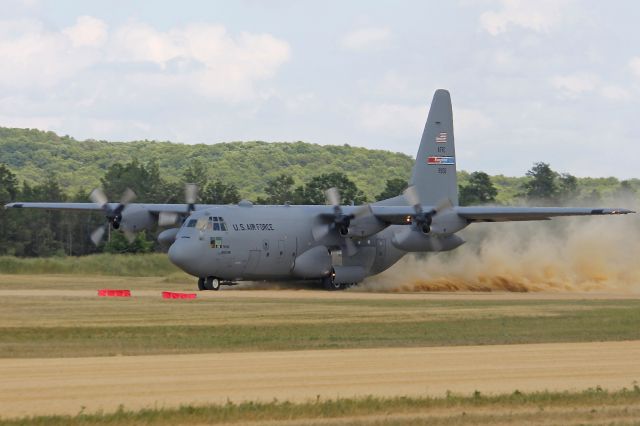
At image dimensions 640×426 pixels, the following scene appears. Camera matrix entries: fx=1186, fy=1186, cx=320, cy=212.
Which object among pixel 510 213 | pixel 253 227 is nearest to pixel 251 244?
pixel 253 227

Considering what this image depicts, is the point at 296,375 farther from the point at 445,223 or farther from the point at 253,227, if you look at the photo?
the point at 445,223

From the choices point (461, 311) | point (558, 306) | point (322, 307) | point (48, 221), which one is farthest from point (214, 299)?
point (48, 221)

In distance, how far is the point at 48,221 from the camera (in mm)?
77188

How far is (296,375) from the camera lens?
64.0 ft

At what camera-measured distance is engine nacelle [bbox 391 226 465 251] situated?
156 feet

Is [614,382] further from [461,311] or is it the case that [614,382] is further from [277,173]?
[277,173]

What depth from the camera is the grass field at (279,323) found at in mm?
25000

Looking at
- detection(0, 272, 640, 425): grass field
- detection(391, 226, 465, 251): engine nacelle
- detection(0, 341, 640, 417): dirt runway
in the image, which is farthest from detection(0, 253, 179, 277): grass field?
detection(0, 341, 640, 417): dirt runway

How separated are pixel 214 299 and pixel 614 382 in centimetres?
2155

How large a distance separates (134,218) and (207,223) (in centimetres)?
583

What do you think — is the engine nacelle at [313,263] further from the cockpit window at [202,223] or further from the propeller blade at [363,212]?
the cockpit window at [202,223]

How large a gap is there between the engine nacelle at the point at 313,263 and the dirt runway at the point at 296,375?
2342cm

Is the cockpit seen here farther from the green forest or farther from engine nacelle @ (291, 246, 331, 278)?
the green forest

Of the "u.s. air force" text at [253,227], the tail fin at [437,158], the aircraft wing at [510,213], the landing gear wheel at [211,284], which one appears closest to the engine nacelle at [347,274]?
the "u.s. air force" text at [253,227]
